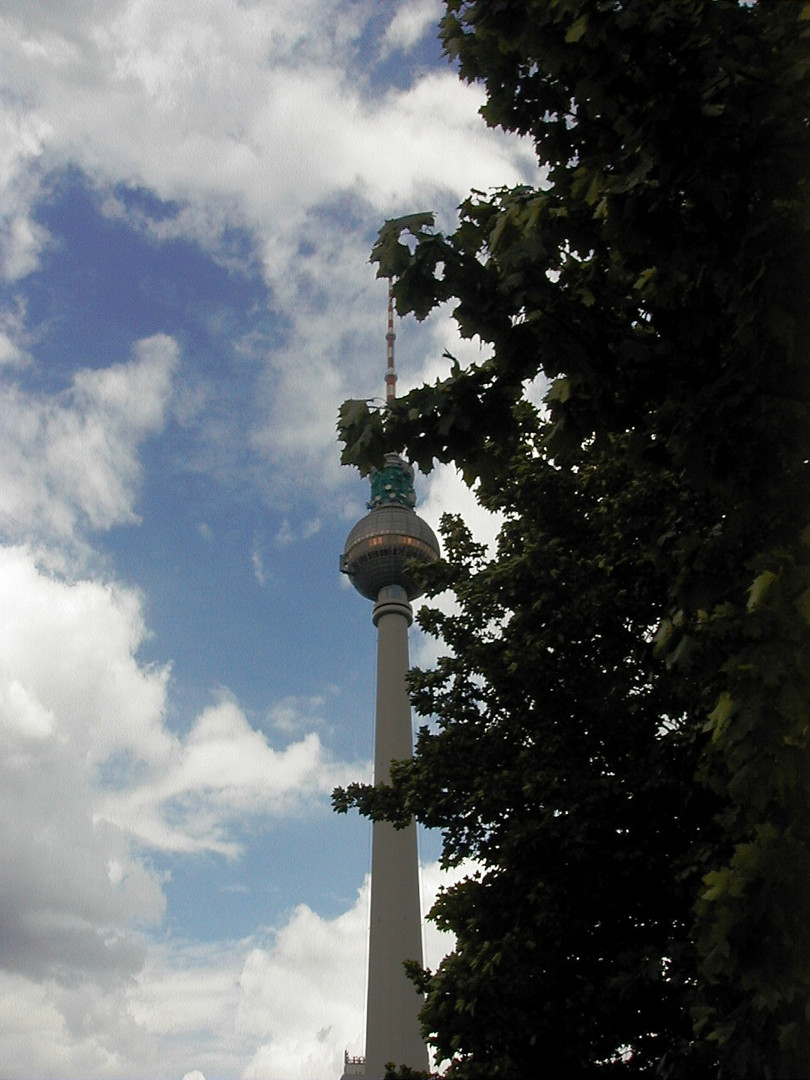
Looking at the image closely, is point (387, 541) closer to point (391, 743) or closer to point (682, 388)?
point (391, 743)

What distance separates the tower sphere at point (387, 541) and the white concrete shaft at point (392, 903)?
2710 mm

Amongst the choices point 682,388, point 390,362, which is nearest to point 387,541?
point 390,362

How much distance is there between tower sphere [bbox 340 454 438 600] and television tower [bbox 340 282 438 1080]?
79 millimetres

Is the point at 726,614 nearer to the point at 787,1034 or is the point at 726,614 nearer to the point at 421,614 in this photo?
the point at 787,1034

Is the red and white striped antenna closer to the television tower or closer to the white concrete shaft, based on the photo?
the television tower

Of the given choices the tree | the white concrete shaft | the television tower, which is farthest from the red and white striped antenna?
the tree

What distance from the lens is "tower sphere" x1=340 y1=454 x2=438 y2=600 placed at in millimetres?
74438

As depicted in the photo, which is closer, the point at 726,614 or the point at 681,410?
the point at 726,614

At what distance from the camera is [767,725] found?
5.55m

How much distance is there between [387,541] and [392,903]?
27034 millimetres

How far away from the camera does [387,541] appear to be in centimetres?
7475

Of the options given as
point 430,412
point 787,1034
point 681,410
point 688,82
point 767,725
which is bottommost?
point 787,1034

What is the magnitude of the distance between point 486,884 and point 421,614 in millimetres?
4337

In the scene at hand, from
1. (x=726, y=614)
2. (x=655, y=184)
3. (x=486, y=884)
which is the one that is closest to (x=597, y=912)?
(x=486, y=884)
